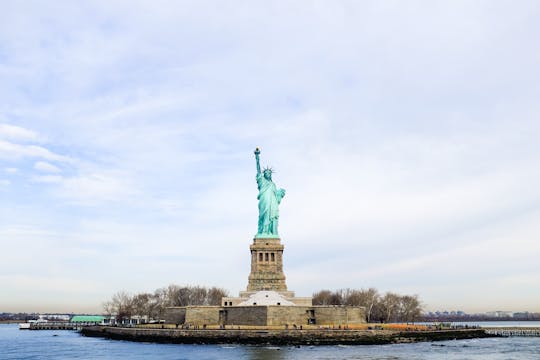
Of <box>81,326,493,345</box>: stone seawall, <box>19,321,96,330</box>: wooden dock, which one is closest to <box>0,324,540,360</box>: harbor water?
<box>81,326,493,345</box>: stone seawall

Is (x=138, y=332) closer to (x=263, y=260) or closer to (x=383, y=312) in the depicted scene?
(x=263, y=260)

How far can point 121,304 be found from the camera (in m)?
82.4

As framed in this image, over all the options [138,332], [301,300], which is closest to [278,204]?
[301,300]

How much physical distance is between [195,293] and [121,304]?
11444 mm

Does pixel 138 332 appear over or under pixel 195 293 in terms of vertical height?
under

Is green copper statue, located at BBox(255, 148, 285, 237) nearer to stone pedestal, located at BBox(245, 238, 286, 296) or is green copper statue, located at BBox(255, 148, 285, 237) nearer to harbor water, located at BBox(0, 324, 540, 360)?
stone pedestal, located at BBox(245, 238, 286, 296)

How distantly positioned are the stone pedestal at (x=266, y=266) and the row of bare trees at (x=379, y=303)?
77.3 ft

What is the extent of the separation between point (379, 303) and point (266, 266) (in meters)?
29.6

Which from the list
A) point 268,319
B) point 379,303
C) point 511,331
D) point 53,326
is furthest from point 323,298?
point 53,326

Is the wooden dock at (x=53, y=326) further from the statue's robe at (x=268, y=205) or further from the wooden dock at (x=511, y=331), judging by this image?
the wooden dock at (x=511, y=331)

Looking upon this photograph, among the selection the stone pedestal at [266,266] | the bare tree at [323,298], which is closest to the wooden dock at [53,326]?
the bare tree at [323,298]

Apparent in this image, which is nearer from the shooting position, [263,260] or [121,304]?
[263,260]

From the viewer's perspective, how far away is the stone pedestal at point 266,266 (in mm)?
55219

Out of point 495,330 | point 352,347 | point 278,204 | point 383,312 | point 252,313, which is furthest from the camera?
point 383,312
